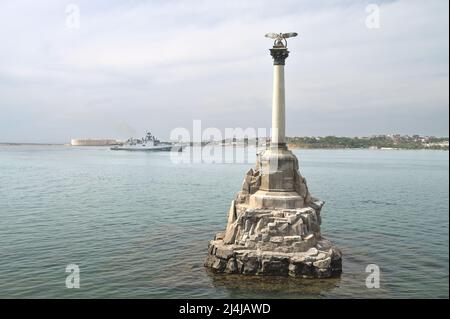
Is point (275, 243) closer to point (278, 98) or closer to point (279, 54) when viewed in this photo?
point (278, 98)

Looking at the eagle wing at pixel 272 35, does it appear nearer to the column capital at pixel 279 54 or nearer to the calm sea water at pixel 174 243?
the column capital at pixel 279 54

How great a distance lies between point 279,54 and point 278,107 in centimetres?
224

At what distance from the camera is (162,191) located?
43875mm

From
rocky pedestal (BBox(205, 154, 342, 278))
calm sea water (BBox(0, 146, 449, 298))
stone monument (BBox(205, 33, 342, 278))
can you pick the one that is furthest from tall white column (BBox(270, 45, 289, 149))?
calm sea water (BBox(0, 146, 449, 298))

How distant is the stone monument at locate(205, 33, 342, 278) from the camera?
55.2 feet

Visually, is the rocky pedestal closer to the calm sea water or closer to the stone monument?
the stone monument

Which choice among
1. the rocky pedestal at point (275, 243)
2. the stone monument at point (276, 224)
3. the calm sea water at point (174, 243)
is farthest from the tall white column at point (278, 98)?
the calm sea water at point (174, 243)

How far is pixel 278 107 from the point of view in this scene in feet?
62.4

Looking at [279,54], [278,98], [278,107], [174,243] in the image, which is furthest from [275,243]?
[279,54]

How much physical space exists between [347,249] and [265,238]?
582 cm

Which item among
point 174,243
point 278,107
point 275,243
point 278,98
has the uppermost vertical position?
point 278,98

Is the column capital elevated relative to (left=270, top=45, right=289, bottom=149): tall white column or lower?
elevated
